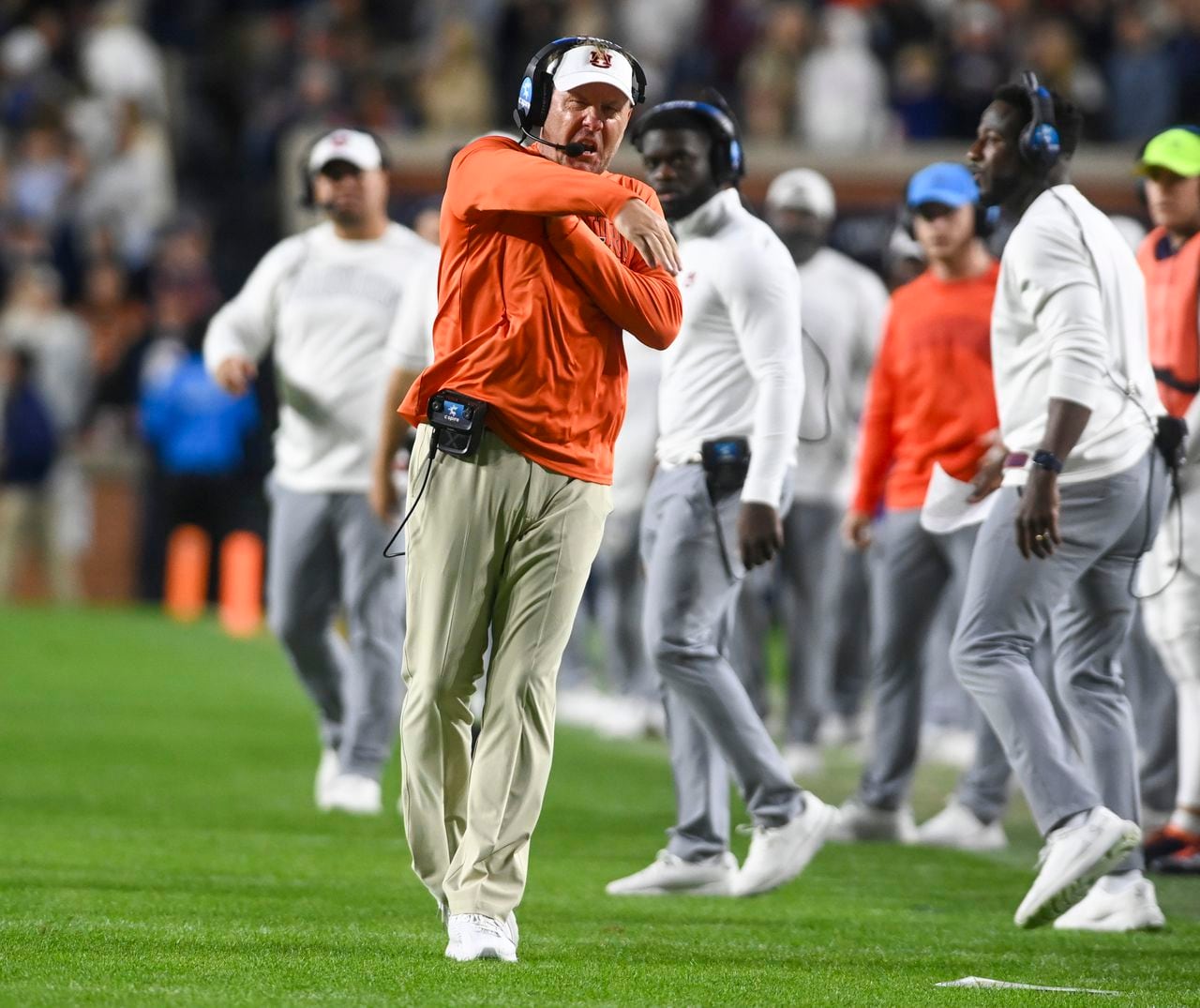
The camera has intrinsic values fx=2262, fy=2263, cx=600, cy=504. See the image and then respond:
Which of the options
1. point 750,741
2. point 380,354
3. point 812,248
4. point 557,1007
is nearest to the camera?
point 557,1007

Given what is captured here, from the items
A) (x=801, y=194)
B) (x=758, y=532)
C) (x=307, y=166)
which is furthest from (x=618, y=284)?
(x=801, y=194)

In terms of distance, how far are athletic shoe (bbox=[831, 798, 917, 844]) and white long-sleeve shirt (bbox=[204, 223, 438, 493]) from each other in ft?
7.60

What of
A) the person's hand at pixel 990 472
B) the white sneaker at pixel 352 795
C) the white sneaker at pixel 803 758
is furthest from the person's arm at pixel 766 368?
the white sneaker at pixel 803 758

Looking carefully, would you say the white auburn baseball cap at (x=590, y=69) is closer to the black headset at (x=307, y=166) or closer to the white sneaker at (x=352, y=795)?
the black headset at (x=307, y=166)

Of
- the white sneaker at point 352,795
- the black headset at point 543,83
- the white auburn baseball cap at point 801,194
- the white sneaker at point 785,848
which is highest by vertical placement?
the black headset at point 543,83

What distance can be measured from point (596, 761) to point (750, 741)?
4.36m

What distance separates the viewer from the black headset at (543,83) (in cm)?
544

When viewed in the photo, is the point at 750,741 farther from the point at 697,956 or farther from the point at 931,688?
the point at 931,688

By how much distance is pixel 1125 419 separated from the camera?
20.8ft

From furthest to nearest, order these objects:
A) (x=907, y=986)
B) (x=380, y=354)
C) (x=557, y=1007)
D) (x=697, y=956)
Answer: (x=380, y=354) < (x=697, y=956) < (x=907, y=986) < (x=557, y=1007)

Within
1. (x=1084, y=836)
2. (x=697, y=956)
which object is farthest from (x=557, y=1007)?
(x=1084, y=836)

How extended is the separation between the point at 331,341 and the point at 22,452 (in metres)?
10.9

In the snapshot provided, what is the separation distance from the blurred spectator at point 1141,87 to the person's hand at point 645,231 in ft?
53.9

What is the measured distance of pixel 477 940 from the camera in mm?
5340
